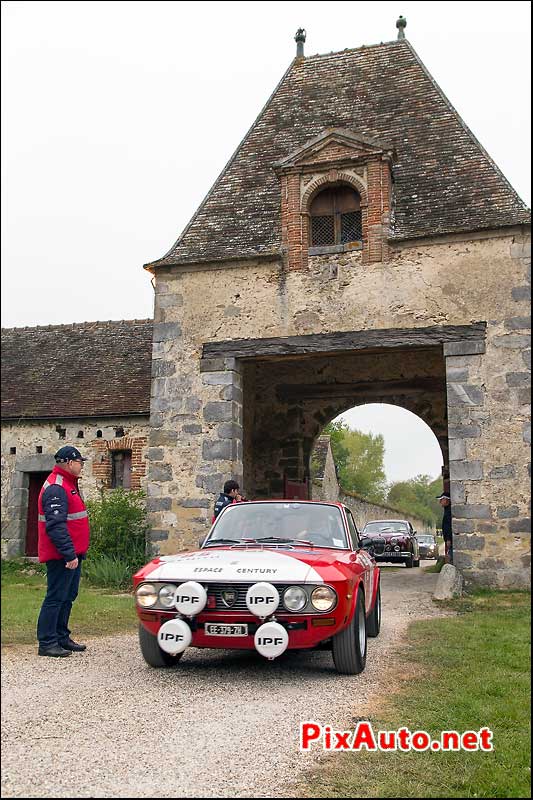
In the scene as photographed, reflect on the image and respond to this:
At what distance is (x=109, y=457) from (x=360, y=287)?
685 centimetres

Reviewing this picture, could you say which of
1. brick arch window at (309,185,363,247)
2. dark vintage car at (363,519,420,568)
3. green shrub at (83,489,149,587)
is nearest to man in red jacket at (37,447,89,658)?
green shrub at (83,489,149,587)

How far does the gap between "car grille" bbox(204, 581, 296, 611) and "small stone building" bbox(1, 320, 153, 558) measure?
10.3 metres

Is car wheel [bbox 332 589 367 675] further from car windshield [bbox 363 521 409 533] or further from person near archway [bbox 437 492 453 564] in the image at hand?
car windshield [bbox 363 521 409 533]

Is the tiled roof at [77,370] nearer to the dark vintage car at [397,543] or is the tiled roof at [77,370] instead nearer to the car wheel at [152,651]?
the dark vintage car at [397,543]

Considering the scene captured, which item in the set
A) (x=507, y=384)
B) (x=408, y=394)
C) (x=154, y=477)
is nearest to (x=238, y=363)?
(x=154, y=477)

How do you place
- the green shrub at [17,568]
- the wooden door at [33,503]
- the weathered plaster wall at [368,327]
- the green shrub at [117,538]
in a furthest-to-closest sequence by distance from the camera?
the wooden door at [33,503], the green shrub at [117,538], the weathered plaster wall at [368,327], the green shrub at [17,568]

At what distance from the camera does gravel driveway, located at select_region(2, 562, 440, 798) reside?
9.25 ft

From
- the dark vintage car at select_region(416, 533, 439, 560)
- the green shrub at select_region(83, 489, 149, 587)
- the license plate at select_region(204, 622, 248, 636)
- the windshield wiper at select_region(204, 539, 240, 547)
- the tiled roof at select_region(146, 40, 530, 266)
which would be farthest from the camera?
the dark vintage car at select_region(416, 533, 439, 560)

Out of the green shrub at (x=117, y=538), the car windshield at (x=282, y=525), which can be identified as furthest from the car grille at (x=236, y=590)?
the green shrub at (x=117, y=538)

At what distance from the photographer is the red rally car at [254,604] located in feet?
17.3

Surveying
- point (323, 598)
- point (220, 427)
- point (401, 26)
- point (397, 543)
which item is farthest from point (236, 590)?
point (397, 543)

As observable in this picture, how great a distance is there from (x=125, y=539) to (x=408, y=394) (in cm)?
766

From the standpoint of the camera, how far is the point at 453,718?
14.9 ft

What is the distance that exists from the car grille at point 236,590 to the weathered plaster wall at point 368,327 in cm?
667
